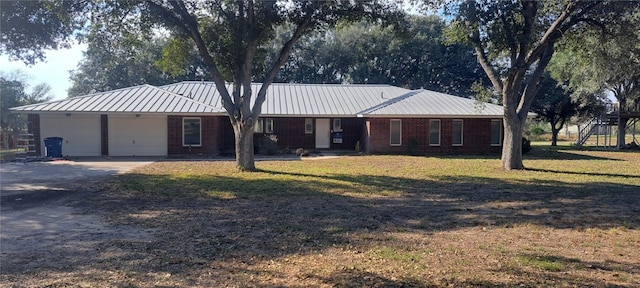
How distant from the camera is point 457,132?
2436cm

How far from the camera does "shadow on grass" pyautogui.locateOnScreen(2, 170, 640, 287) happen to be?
5.52 m

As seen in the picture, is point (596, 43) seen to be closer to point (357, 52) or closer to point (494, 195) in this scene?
point (494, 195)

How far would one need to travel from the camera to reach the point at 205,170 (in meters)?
15.7

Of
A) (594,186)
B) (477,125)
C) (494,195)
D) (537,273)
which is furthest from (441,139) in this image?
(537,273)

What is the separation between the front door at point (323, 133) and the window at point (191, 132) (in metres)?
6.76

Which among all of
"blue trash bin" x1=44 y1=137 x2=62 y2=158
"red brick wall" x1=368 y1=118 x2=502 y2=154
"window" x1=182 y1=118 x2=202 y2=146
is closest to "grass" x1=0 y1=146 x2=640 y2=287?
"window" x1=182 y1=118 x2=202 y2=146

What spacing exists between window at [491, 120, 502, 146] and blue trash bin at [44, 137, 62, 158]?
21802 mm

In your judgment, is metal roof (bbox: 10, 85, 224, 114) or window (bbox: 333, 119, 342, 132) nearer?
metal roof (bbox: 10, 85, 224, 114)

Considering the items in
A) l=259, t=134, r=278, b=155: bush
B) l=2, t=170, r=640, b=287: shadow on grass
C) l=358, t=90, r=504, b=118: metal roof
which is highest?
l=358, t=90, r=504, b=118: metal roof

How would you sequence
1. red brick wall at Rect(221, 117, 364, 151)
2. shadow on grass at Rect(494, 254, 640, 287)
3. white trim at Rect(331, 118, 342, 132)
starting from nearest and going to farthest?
shadow on grass at Rect(494, 254, 640, 287) < red brick wall at Rect(221, 117, 364, 151) < white trim at Rect(331, 118, 342, 132)

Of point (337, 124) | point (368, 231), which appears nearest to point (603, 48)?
point (337, 124)

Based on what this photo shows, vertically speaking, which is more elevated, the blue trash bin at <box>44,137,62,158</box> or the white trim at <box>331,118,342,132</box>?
the white trim at <box>331,118,342,132</box>

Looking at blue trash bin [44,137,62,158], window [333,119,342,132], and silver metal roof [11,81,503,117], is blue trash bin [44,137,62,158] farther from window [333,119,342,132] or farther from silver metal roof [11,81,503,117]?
window [333,119,342,132]

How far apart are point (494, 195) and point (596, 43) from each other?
32.2ft
